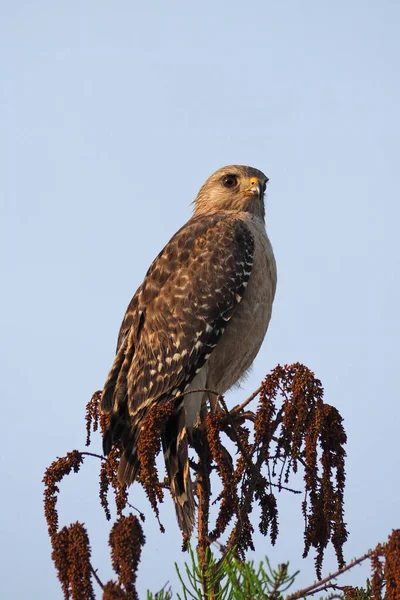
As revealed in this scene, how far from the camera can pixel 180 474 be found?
22.4 ft

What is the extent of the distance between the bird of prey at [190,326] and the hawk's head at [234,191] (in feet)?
2.48

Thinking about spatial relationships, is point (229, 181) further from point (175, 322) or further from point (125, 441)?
point (125, 441)

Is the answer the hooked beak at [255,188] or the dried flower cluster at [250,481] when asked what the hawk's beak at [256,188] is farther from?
the dried flower cluster at [250,481]

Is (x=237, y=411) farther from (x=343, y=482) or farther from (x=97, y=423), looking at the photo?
(x=343, y=482)

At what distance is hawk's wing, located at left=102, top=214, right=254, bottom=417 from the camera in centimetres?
753

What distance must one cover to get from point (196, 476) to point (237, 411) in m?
0.52

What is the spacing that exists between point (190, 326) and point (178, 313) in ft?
0.54

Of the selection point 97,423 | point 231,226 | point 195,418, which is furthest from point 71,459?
point 231,226

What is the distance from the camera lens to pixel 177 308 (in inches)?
307

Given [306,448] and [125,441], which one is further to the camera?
[125,441]

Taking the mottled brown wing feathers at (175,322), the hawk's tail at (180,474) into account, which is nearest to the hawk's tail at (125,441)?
the mottled brown wing feathers at (175,322)

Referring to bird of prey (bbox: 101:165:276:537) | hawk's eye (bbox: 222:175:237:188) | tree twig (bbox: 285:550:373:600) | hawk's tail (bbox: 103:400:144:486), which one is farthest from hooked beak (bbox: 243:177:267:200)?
tree twig (bbox: 285:550:373:600)

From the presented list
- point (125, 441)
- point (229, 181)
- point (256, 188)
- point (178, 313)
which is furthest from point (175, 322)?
point (229, 181)

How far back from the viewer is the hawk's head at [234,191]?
9133 millimetres
